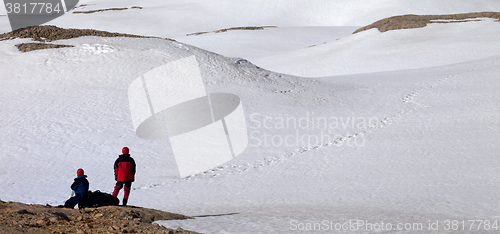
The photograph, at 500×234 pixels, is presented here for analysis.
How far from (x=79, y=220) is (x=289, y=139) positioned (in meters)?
7.92

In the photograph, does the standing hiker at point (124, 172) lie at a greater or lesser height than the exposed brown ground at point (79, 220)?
greater

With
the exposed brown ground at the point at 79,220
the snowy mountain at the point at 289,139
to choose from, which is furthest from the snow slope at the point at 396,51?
the exposed brown ground at the point at 79,220

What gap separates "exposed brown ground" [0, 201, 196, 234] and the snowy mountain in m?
0.44

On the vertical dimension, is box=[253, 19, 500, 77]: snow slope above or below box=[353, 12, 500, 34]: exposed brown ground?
below

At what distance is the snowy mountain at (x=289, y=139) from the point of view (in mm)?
7949

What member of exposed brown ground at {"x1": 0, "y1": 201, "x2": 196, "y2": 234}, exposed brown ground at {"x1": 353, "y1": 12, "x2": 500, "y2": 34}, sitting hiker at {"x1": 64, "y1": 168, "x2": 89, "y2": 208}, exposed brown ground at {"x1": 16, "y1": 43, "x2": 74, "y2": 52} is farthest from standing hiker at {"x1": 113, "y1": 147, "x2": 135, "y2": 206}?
exposed brown ground at {"x1": 353, "y1": 12, "x2": 500, "y2": 34}

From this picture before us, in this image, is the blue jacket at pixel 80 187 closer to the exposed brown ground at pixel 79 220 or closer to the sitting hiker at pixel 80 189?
the sitting hiker at pixel 80 189

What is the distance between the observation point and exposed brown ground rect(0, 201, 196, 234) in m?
4.94

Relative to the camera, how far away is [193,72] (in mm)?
16828

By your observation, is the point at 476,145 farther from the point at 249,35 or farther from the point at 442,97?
the point at 249,35

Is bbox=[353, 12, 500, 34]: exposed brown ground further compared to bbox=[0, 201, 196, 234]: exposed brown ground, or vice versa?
bbox=[353, 12, 500, 34]: exposed brown ground

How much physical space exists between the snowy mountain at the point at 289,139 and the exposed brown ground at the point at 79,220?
0.44 meters

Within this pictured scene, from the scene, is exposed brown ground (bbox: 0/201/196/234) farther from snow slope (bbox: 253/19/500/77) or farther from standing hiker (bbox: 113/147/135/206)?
snow slope (bbox: 253/19/500/77)

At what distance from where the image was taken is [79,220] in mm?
5559
